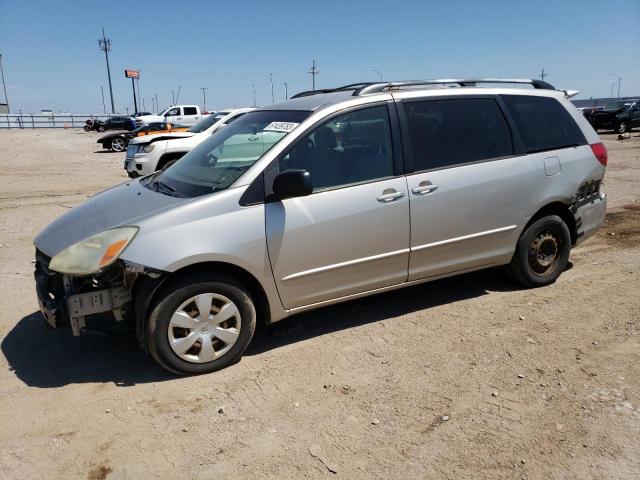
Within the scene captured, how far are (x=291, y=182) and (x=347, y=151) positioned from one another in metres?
0.61

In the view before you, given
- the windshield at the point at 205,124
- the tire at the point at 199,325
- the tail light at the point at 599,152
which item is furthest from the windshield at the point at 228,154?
the windshield at the point at 205,124

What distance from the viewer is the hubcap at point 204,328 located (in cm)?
347

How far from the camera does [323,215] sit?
3.77m

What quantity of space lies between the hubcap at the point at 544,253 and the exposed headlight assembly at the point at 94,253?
11.3 ft

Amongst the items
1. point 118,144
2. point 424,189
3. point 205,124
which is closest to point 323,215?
point 424,189

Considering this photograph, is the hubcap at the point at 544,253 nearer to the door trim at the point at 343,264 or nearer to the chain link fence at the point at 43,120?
the door trim at the point at 343,264

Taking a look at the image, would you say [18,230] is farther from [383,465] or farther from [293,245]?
[383,465]

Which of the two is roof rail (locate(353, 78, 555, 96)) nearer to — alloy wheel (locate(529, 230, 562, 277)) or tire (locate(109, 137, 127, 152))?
alloy wheel (locate(529, 230, 562, 277))

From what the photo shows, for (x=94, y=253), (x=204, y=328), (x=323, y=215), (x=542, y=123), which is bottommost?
(x=204, y=328)

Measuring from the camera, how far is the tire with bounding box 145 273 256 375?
11.2 ft

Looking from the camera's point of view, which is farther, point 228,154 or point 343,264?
point 228,154

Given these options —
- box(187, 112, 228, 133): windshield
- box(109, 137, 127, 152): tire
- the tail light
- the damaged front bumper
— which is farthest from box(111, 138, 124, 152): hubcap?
the tail light

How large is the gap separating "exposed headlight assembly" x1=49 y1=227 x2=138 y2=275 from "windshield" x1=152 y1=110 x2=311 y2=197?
56cm

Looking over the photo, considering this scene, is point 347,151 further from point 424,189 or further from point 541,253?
point 541,253
